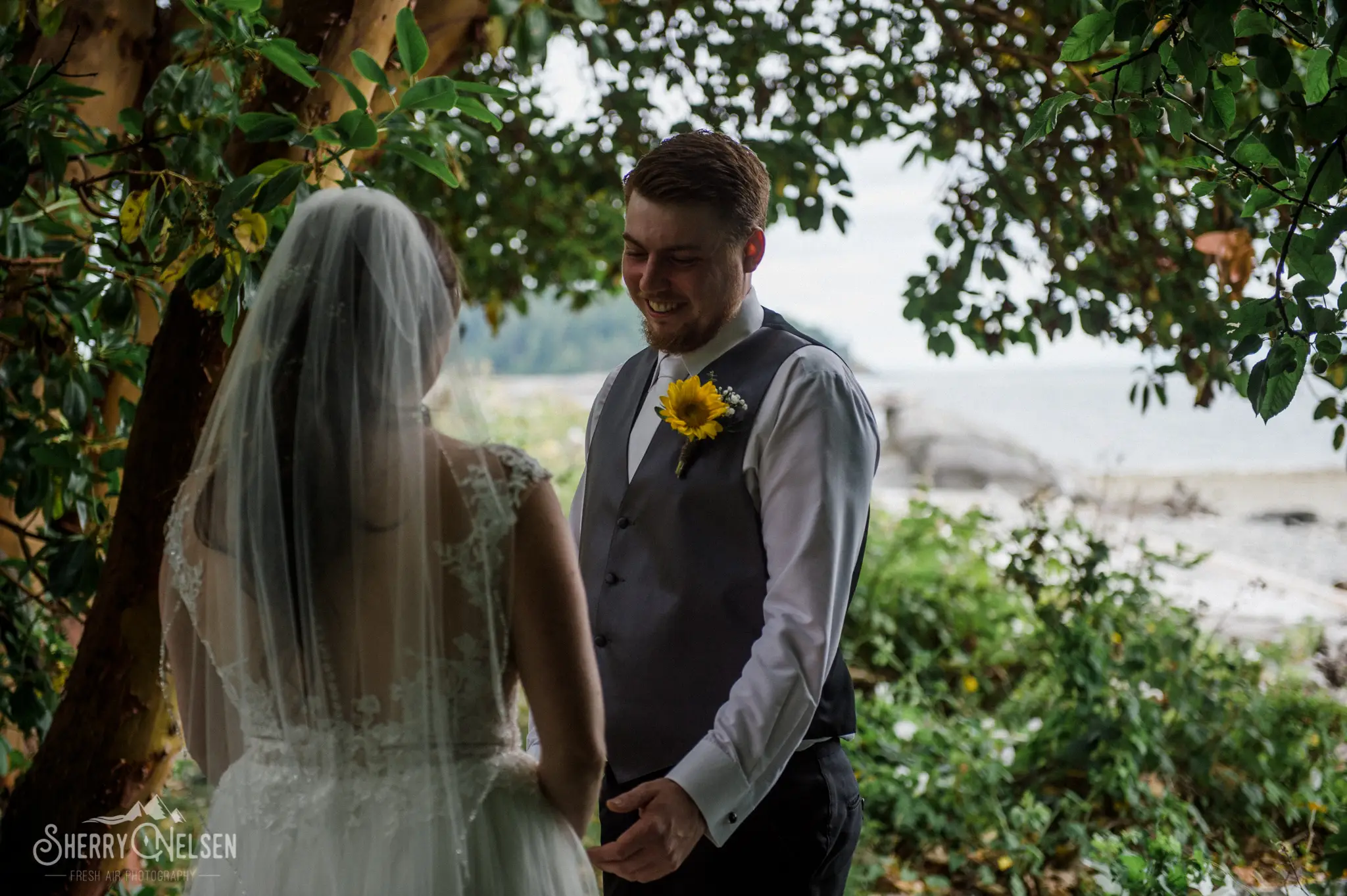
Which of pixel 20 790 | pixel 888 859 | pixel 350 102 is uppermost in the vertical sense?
pixel 350 102

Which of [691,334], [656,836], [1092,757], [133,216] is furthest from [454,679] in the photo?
[1092,757]

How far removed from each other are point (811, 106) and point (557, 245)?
150 centimetres

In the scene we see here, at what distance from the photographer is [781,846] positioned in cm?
152

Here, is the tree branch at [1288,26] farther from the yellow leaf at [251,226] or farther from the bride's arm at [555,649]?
the yellow leaf at [251,226]

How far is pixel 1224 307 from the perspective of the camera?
2.74 metres

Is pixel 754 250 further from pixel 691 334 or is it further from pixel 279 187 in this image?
pixel 279 187

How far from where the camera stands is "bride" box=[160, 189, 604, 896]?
49.2 inches

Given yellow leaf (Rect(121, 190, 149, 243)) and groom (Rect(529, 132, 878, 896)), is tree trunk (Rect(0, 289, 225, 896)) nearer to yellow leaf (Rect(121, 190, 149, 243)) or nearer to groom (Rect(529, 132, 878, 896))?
yellow leaf (Rect(121, 190, 149, 243))

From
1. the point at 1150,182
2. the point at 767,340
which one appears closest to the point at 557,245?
the point at 1150,182

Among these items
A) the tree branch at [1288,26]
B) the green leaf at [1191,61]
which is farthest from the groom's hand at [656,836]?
the tree branch at [1288,26]

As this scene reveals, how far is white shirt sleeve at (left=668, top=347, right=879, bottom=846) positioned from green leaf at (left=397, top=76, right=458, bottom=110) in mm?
611

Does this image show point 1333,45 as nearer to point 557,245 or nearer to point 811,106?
point 811,106

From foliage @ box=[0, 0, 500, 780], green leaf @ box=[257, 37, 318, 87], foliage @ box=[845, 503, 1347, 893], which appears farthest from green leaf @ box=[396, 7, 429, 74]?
foliage @ box=[845, 503, 1347, 893]

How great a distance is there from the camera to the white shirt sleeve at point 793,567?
1.37 meters
